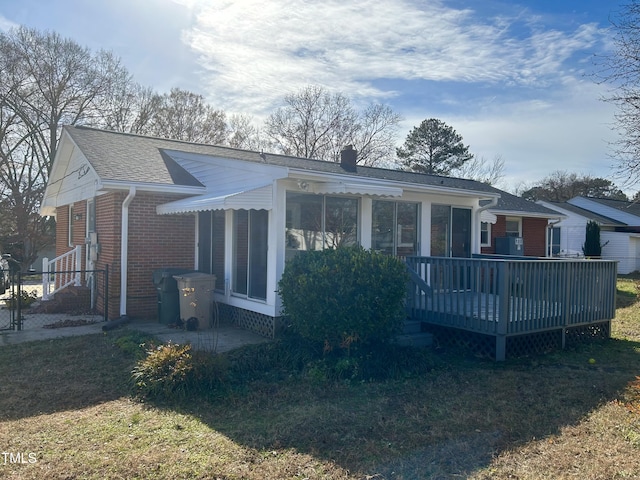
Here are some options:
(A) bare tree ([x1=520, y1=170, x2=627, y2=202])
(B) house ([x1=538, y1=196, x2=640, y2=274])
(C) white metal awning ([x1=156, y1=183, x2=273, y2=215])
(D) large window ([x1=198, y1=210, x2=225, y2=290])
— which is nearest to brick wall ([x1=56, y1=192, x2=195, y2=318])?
(D) large window ([x1=198, y1=210, x2=225, y2=290])

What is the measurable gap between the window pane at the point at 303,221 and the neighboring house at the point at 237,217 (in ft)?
0.06

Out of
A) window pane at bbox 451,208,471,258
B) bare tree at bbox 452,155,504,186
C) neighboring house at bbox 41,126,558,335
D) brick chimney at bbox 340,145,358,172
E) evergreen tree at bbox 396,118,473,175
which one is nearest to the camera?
neighboring house at bbox 41,126,558,335

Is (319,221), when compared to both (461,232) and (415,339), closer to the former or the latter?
(415,339)

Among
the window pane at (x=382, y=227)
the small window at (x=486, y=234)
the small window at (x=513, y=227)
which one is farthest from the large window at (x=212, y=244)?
the small window at (x=513, y=227)

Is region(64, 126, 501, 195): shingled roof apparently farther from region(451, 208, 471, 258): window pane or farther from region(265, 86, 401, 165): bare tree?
region(265, 86, 401, 165): bare tree

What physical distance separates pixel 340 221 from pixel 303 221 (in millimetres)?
902

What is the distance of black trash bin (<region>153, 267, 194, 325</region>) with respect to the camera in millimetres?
9508

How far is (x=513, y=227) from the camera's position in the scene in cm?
2020

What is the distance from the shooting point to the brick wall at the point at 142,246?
1008 centimetres

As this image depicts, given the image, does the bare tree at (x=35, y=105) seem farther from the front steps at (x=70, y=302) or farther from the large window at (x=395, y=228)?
the large window at (x=395, y=228)

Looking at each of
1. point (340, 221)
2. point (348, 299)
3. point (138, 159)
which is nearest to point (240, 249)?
point (340, 221)

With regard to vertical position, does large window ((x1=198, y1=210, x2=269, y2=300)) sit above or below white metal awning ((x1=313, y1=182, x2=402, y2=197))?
below

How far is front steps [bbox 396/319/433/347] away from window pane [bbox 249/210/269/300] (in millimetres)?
2504

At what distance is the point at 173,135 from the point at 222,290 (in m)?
23.5
